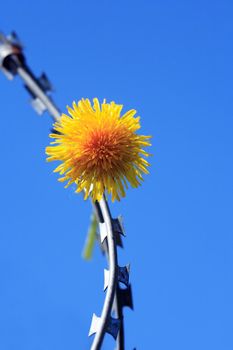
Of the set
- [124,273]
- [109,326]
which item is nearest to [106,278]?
[124,273]

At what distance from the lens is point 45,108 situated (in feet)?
14.0

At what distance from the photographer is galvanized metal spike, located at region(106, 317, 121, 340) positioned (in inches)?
100

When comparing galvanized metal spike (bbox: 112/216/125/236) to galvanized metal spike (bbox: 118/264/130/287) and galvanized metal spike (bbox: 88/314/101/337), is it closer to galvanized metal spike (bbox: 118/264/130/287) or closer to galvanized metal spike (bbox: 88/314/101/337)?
galvanized metal spike (bbox: 118/264/130/287)

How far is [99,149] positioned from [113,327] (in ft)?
2.49

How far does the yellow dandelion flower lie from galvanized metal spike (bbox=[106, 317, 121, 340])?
0.65 meters

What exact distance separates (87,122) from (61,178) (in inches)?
8.1

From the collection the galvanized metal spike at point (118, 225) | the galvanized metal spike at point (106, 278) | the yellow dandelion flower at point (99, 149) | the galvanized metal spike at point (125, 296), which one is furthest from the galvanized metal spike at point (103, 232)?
the yellow dandelion flower at point (99, 149)

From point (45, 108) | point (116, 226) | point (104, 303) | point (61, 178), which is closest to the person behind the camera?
point (61, 178)

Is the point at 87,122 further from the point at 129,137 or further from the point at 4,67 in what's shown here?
the point at 4,67

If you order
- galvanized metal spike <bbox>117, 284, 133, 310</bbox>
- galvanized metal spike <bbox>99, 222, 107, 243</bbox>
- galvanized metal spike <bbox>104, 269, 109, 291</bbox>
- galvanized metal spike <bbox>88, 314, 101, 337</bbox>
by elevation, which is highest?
galvanized metal spike <bbox>99, 222, 107, 243</bbox>

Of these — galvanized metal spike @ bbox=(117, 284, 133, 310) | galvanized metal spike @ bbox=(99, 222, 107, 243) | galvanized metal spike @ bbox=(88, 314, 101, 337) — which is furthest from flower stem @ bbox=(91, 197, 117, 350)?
galvanized metal spike @ bbox=(117, 284, 133, 310)

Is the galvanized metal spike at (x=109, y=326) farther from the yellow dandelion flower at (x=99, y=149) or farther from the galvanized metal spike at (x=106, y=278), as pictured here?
the yellow dandelion flower at (x=99, y=149)

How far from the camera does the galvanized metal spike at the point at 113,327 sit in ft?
8.34

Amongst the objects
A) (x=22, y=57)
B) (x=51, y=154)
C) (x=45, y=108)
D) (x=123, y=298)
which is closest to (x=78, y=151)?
(x=51, y=154)
